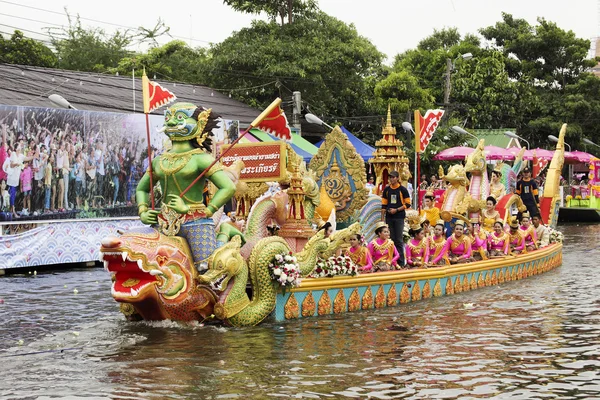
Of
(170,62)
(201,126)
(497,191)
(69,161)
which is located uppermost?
(170,62)

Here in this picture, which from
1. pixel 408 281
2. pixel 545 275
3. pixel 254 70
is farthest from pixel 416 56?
pixel 408 281

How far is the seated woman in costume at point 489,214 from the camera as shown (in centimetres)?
1858

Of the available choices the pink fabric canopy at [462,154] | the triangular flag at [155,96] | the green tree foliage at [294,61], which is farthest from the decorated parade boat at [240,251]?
the pink fabric canopy at [462,154]

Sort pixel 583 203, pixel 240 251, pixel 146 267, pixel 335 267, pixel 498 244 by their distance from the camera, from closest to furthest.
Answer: pixel 146 267, pixel 240 251, pixel 335 267, pixel 498 244, pixel 583 203

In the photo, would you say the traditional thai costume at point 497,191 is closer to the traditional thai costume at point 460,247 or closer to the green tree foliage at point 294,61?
the traditional thai costume at point 460,247

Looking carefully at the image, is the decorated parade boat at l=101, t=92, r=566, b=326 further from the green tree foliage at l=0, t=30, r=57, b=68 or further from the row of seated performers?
the green tree foliage at l=0, t=30, r=57, b=68

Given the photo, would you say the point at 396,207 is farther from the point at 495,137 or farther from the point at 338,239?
the point at 495,137

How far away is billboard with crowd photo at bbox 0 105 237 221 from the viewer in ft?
59.6

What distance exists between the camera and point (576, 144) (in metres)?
43.8

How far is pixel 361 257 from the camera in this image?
44.1 ft

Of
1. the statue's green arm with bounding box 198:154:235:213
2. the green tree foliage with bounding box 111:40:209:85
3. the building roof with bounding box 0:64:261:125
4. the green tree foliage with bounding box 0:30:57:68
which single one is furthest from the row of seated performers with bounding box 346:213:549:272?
the green tree foliage with bounding box 0:30:57:68

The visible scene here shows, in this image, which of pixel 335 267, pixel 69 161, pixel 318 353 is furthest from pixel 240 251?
pixel 69 161

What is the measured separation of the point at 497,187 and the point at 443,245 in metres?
5.55

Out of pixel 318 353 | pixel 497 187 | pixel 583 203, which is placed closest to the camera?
→ pixel 318 353
